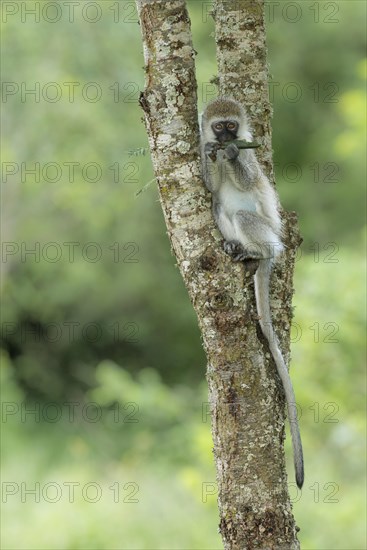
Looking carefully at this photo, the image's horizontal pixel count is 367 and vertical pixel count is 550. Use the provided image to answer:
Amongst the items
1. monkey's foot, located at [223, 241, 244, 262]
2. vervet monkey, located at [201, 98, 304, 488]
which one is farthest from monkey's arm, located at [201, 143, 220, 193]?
monkey's foot, located at [223, 241, 244, 262]

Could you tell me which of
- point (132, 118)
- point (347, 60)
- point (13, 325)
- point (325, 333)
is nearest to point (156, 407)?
point (325, 333)

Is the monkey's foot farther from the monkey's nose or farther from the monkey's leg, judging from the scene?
the monkey's nose

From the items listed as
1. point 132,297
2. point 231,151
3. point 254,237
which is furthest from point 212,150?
point 132,297

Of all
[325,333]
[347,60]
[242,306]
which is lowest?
[242,306]

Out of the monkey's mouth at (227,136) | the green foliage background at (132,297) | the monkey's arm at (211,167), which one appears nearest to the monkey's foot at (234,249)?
the monkey's arm at (211,167)

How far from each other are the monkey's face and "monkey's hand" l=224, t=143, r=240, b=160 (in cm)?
9

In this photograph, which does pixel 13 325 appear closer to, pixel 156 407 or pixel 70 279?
pixel 70 279

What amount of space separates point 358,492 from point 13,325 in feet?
31.2

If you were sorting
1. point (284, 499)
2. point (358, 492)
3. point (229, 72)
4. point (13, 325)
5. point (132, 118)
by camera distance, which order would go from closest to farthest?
point (284, 499)
point (229, 72)
point (358, 492)
point (132, 118)
point (13, 325)

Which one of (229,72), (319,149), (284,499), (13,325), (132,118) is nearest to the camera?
(284,499)

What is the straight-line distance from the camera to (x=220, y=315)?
12.1 ft

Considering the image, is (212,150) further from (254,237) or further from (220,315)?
(220,315)

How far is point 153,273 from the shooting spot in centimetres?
1636

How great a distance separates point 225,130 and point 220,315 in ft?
4.50
